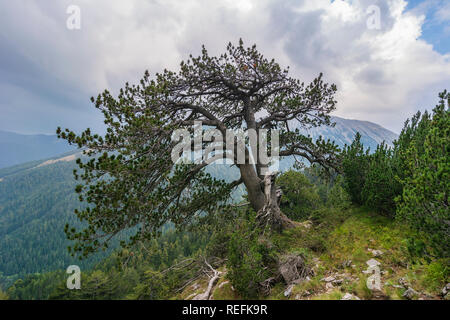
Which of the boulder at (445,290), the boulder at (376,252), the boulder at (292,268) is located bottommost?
the boulder at (292,268)

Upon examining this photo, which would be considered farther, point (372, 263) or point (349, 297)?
point (372, 263)

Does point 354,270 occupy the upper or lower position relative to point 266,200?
lower

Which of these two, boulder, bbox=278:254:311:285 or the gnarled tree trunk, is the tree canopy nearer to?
the gnarled tree trunk

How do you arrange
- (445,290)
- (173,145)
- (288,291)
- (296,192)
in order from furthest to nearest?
1. (296,192)
2. (173,145)
3. (288,291)
4. (445,290)

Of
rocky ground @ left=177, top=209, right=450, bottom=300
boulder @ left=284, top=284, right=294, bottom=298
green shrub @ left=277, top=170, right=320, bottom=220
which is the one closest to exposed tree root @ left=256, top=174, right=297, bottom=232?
rocky ground @ left=177, top=209, right=450, bottom=300

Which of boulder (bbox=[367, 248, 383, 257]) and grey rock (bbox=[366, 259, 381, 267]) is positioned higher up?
boulder (bbox=[367, 248, 383, 257])

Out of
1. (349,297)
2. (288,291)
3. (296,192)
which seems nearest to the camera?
(349,297)

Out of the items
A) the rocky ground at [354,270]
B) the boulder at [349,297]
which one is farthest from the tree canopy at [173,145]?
the boulder at [349,297]

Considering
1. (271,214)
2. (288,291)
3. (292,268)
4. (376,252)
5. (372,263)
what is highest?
(271,214)

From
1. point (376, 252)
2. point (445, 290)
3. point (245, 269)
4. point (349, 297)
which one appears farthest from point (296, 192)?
point (445, 290)

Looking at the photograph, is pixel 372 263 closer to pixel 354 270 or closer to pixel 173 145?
pixel 354 270

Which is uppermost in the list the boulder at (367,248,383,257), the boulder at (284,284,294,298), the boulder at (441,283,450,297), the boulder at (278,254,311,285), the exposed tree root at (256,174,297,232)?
the exposed tree root at (256,174,297,232)

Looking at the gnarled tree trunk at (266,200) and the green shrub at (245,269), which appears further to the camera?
the gnarled tree trunk at (266,200)

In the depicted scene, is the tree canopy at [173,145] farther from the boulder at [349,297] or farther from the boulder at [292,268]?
the boulder at [349,297]
